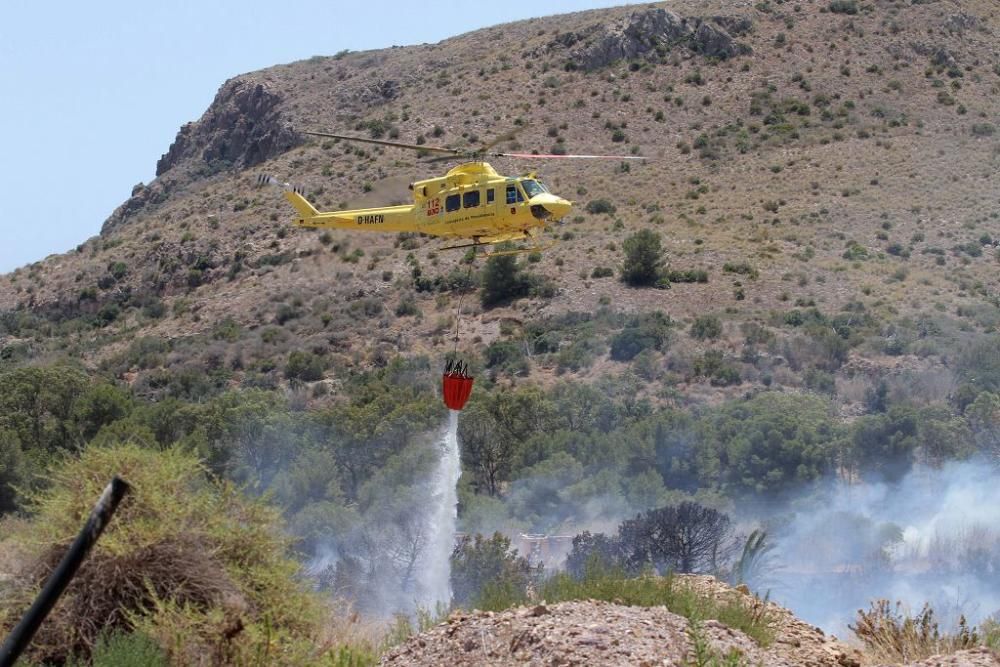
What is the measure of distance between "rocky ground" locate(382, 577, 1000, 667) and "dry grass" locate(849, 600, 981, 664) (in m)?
0.86

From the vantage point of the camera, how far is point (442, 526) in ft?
125

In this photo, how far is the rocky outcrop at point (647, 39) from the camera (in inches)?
3767

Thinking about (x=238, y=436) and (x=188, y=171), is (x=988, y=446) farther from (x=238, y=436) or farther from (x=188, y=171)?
(x=188, y=171)

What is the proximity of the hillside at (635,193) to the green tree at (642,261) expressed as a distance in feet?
2.78

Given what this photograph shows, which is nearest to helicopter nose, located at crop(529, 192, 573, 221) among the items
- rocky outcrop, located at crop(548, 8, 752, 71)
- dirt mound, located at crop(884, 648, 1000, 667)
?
dirt mound, located at crop(884, 648, 1000, 667)

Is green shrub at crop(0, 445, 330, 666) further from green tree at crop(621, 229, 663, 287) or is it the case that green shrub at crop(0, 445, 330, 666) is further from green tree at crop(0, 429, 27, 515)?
green tree at crop(621, 229, 663, 287)

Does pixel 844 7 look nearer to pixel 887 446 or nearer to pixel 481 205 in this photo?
pixel 887 446

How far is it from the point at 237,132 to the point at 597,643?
324ft

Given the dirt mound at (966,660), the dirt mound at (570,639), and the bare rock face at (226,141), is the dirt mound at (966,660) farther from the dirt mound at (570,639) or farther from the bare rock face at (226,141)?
the bare rock face at (226,141)

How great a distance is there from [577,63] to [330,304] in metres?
32.5

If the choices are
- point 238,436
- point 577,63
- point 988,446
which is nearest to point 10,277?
point 577,63

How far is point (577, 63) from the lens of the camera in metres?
95.7

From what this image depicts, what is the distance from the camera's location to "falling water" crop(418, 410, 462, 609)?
32438 millimetres

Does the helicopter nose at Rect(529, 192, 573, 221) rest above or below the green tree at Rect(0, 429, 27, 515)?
above
